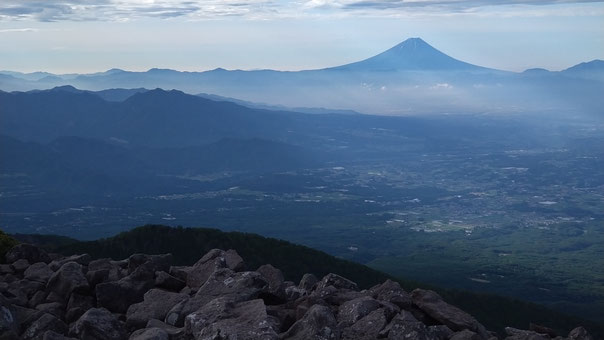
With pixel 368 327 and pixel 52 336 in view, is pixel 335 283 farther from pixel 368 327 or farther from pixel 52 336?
pixel 52 336

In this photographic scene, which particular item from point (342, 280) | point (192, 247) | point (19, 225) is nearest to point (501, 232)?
point (19, 225)

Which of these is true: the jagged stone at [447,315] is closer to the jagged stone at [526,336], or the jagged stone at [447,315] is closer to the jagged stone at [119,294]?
the jagged stone at [526,336]

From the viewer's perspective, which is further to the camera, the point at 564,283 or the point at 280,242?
the point at 564,283

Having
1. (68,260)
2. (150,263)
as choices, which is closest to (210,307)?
(150,263)

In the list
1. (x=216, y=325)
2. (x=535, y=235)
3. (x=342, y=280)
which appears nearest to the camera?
(x=216, y=325)

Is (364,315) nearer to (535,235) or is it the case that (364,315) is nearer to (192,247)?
(192,247)

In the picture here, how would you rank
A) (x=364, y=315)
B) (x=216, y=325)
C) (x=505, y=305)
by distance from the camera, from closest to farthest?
(x=216, y=325) < (x=364, y=315) < (x=505, y=305)

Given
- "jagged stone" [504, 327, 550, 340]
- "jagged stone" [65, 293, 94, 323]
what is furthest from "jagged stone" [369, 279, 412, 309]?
"jagged stone" [65, 293, 94, 323]
